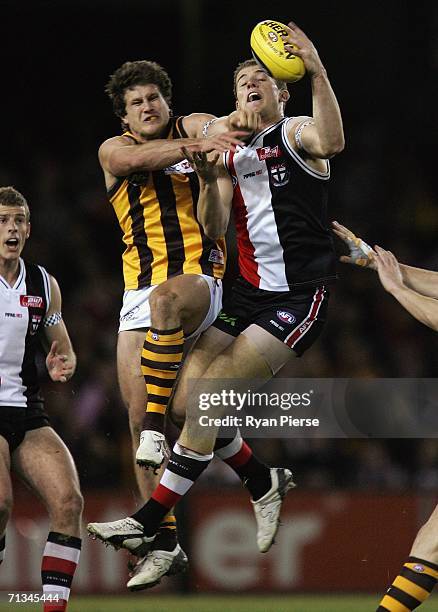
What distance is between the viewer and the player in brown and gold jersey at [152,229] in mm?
6719

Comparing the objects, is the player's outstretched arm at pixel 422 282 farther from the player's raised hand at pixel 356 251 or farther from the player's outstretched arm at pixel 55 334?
the player's outstretched arm at pixel 55 334

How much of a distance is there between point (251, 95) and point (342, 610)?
423cm

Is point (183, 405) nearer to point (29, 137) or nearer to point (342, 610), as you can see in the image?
point (342, 610)

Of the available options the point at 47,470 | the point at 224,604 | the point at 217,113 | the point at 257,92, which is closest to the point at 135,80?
the point at 257,92

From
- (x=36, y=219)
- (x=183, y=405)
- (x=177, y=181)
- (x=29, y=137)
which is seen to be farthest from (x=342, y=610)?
(x=29, y=137)

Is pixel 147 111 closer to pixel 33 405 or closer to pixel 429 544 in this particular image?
pixel 33 405

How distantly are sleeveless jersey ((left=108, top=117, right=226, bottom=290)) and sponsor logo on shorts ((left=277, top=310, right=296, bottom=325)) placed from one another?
20.8 inches

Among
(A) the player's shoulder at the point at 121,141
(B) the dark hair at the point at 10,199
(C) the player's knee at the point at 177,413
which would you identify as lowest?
(C) the player's knee at the point at 177,413

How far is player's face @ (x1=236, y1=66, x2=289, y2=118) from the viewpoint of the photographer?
21.4ft

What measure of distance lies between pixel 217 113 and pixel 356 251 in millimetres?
3088

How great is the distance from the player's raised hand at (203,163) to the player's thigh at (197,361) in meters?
0.92

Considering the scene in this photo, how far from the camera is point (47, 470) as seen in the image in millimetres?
6758

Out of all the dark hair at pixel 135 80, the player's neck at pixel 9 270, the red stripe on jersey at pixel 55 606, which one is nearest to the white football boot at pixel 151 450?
the red stripe on jersey at pixel 55 606

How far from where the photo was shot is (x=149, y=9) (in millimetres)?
11750
